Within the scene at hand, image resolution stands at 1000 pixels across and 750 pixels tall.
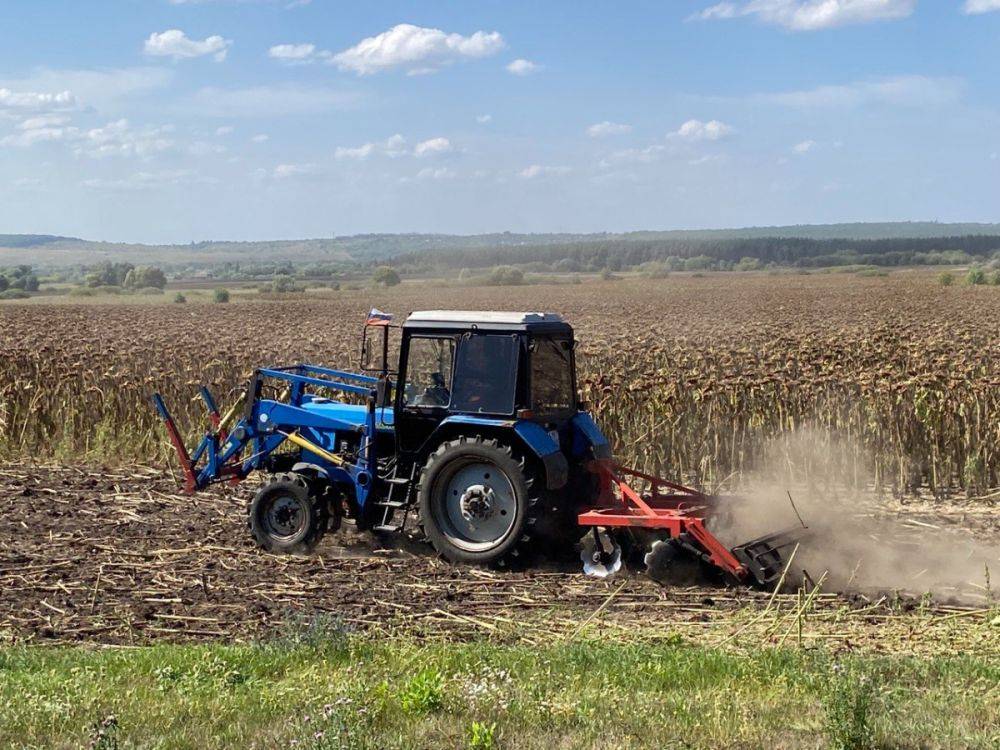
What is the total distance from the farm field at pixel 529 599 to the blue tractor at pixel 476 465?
301 millimetres

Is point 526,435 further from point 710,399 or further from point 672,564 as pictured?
point 710,399

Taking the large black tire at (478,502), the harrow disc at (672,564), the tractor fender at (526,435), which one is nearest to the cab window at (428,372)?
the tractor fender at (526,435)

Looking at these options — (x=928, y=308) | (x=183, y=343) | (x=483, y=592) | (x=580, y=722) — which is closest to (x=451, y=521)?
(x=483, y=592)

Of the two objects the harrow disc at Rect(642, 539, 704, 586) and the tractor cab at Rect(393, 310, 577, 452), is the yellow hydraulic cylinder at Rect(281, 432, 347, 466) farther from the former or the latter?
the harrow disc at Rect(642, 539, 704, 586)

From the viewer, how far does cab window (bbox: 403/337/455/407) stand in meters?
9.95

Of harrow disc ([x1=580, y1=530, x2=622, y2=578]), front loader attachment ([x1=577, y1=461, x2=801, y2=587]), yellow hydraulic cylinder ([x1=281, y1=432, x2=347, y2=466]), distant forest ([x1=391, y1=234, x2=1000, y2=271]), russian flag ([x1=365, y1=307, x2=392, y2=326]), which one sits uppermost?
distant forest ([x1=391, y1=234, x2=1000, y2=271])

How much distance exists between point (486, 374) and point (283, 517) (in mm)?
2261

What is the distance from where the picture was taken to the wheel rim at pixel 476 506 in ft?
31.6

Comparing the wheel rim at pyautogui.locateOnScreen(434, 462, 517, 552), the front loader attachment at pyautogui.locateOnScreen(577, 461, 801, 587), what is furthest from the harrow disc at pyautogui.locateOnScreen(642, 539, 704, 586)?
the wheel rim at pyautogui.locateOnScreen(434, 462, 517, 552)

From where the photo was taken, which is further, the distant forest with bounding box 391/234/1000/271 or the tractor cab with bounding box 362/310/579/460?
the distant forest with bounding box 391/234/1000/271

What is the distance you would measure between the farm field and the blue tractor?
301mm

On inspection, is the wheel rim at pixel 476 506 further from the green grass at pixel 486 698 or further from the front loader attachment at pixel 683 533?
the green grass at pixel 486 698

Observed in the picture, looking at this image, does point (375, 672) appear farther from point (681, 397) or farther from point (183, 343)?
point (183, 343)

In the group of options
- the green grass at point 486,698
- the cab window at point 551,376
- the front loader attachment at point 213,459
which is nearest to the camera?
the green grass at point 486,698
